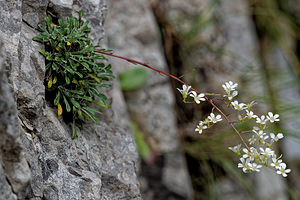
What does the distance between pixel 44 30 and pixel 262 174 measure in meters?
2.48

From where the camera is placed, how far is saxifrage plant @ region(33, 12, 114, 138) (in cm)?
132

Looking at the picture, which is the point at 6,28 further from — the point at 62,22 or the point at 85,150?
the point at 85,150

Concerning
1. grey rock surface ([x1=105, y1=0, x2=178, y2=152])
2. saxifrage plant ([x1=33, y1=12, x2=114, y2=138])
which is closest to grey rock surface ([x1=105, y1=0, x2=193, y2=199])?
grey rock surface ([x1=105, y1=0, x2=178, y2=152])

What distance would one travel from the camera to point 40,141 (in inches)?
49.6

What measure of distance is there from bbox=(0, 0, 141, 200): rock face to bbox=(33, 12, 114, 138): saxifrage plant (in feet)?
0.15

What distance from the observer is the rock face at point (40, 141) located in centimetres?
98

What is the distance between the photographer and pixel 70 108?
4.42ft

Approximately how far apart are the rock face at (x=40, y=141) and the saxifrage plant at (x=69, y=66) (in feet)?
0.15

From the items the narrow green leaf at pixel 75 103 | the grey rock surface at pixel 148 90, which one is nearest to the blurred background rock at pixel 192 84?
the grey rock surface at pixel 148 90

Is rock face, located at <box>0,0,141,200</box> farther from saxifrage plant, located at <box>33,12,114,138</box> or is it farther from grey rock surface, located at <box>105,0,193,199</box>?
grey rock surface, located at <box>105,0,193,199</box>

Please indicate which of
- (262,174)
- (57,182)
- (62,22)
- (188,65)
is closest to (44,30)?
(62,22)

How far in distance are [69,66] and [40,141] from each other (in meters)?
0.28

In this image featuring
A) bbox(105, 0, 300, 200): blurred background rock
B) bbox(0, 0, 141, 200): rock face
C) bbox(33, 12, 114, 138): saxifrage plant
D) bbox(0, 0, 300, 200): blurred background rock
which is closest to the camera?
bbox(0, 0, 141, 200): rock face

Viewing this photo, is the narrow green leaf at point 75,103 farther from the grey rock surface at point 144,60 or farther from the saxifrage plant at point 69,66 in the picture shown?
the grey rock surface at point 144,60
